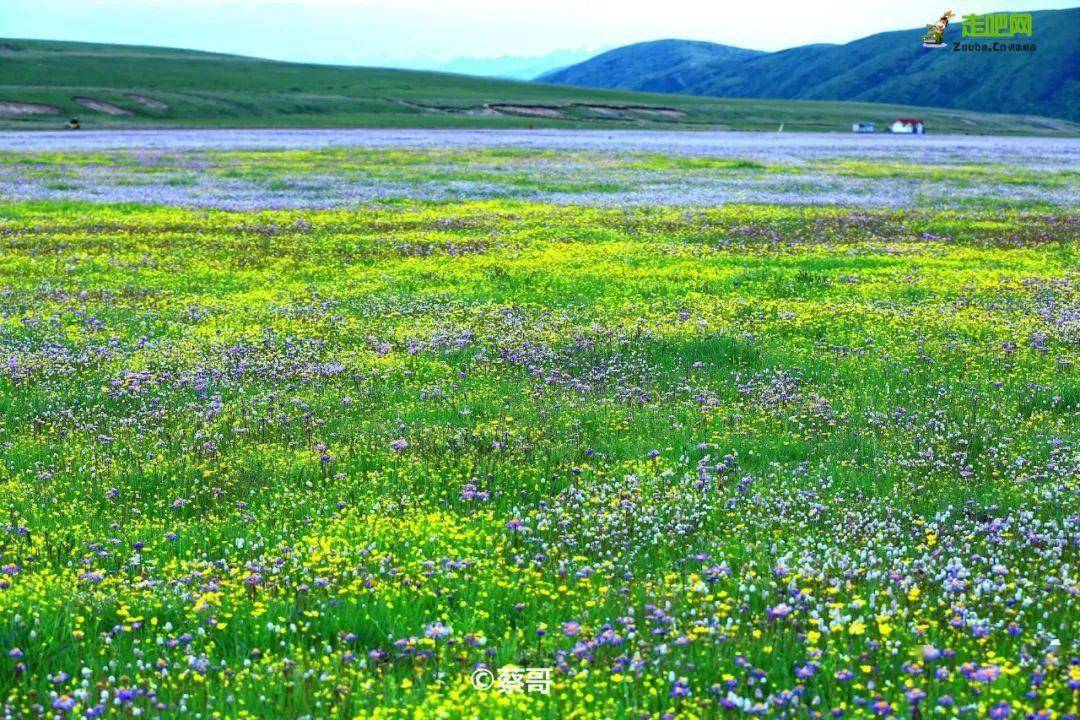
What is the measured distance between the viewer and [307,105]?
14400cm

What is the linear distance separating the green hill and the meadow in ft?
334

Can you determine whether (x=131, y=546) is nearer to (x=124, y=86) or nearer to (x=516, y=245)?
(x=516, y=245)

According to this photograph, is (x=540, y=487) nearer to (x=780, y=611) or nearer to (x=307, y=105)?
(x=780, y=611)

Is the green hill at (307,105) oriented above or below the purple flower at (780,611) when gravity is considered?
above

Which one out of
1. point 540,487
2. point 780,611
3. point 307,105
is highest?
point 307,105

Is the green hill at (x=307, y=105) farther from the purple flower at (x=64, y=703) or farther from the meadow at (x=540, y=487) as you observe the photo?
the purple flower at (x=64, y=703)

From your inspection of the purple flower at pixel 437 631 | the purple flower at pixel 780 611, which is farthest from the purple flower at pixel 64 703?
the purple flower at pixel 780 611

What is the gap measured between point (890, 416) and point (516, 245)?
16.4m

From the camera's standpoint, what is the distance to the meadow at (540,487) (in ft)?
20.5

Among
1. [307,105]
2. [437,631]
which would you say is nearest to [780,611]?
[437,631]

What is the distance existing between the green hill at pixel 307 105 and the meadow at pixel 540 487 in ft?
334

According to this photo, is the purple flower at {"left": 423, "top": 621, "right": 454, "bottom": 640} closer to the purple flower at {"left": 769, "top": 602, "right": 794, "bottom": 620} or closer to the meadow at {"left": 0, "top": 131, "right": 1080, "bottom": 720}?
the meadow at {"left": 0, "top": 131, "right": 1080, "bottom": 720}

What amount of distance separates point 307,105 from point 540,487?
14367 cm

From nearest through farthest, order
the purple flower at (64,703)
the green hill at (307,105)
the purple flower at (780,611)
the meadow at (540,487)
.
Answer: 1. the purple flower at (64,703)
2. the meadow at (540,487)
3. the purple flower at (780,611)
4. the green hill at (307,105)
